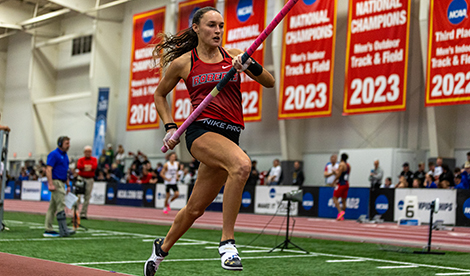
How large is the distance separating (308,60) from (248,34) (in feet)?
9.55

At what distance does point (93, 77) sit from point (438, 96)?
71.4ft

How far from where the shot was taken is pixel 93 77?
34.2m

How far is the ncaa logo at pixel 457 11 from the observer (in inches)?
691

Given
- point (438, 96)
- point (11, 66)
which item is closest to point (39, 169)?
point (11, 66)

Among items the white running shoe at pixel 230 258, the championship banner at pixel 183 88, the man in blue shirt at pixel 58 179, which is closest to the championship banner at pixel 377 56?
the championship banner at pixel 183 88

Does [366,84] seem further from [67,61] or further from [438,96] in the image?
[67,61]

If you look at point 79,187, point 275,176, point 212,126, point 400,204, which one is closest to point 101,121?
point 275,176

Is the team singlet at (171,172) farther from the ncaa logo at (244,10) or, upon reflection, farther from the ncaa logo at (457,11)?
the ncaa logo at (457,11)

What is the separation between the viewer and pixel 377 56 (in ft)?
64.6

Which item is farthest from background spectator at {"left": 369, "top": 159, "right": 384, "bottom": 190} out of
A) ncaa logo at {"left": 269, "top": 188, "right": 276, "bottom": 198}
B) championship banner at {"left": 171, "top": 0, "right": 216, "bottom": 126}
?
championship banner at {"left": 171, "top": 0, "right": 216, "bottom": 126}

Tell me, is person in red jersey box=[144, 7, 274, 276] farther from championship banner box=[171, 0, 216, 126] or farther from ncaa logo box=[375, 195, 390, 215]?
championship banner box=[171, 0, 216, 126]

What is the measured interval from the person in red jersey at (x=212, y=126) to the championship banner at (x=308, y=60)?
629 inches

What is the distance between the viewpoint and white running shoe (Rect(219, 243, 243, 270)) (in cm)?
422

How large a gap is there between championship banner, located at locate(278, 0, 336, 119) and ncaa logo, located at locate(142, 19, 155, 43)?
26.6 feet
